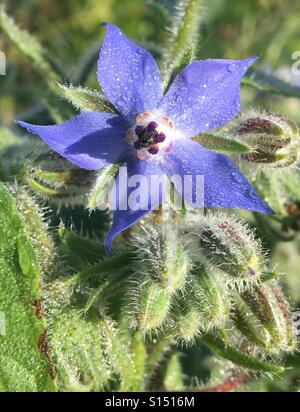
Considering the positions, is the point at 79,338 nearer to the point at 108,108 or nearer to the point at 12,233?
the point at 12,233

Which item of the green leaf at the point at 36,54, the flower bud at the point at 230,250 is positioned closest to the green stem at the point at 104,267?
the flower bud at the point at 230,250

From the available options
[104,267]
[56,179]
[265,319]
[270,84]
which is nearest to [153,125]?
[56,179]

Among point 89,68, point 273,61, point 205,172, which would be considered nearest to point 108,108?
point 205,172

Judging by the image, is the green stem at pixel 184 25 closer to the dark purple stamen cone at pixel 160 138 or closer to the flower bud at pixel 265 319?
the dark purple stamen cone at pixel 160 138

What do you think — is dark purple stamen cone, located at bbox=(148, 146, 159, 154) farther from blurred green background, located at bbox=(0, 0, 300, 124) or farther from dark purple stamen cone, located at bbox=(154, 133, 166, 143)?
blurred green background, located at bbox=(0, 0, 300, 124)

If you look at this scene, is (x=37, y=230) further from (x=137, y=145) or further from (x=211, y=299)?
(x=211, y=299)

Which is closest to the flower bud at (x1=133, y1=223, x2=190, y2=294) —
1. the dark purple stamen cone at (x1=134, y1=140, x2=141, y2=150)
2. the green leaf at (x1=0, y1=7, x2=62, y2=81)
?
the dark purple stamen cone at (x1=134, y1=140, x2=141, y2=150)
